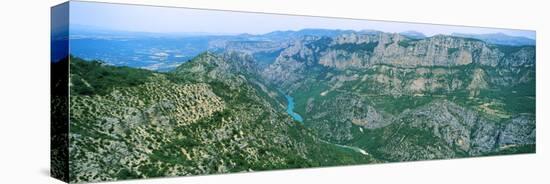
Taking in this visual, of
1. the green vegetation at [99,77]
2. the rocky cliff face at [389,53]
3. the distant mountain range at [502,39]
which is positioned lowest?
the green vegetation at [99,77]

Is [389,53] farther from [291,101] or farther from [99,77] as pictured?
[99,77]

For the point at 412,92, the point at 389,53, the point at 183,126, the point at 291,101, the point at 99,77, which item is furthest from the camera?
the point at 412,92

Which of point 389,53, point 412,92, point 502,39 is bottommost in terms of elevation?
point 412,92

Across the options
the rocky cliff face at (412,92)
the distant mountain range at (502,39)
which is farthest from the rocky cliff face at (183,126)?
the distant mountain range at (502,39)

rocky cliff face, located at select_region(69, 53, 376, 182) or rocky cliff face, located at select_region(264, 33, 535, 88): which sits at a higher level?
rocky cliff face, located at select_region(264, 33, 535, 88)

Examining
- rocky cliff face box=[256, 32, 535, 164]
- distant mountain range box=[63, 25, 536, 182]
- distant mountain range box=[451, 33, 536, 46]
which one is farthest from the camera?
distant mountain range box=[451, 33, 536, 46]

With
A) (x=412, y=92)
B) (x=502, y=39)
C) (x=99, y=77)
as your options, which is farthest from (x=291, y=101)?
(x=502, y=39)

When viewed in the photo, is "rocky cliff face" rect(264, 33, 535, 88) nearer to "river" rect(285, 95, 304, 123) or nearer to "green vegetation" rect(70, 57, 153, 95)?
"river" rect(285, 95, 304, 123)

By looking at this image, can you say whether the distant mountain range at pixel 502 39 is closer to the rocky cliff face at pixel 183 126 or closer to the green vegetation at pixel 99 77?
the rocky cliff face at pixel 183 126

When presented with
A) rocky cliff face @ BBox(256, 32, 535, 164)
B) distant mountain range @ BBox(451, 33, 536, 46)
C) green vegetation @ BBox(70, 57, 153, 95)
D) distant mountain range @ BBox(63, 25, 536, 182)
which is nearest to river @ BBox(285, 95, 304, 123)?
distant mountain range @ BBox(63, 25, 536, 182)

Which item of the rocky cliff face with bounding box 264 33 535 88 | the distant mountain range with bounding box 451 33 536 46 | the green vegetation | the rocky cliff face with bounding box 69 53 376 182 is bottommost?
the rocky cliff face with bounding box 69 53 376 182

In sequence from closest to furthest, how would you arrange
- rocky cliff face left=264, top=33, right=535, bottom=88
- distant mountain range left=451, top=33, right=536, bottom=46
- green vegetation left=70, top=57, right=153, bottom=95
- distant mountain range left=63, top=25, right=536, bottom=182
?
green vegetation left=70, top=57, right=153, bottom=95 → distant mountain range left=63, top=25, right=536, bottom=182 → rocky cliff face left=264, top=33, right=535, bottom=88 → distant mountain range left=451, top=33, right=536, bottom=46
